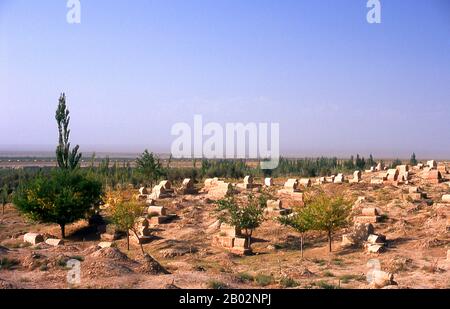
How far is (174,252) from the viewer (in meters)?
22.9

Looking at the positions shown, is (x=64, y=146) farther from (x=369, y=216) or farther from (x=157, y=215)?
(x=369, y=216)

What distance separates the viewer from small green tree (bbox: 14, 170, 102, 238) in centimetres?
2731

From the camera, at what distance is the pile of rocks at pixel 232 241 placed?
2333 centimetres

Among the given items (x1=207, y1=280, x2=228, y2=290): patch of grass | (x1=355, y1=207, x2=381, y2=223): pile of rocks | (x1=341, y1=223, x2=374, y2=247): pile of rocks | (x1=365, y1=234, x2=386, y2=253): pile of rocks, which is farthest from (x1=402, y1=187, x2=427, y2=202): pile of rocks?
(x1=207, y1=280, x2=228, y2=290): patch of grass

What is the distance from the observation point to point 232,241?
23750 millimetres

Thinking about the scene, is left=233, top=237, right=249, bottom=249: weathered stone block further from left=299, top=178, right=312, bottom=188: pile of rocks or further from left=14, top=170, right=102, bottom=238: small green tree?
left=299, top=178, right=312, bottom=188: pile of rocks

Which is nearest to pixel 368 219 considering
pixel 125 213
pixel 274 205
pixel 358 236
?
pixel 358 236

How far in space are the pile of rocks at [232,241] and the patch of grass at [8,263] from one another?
→ 10.8 meters

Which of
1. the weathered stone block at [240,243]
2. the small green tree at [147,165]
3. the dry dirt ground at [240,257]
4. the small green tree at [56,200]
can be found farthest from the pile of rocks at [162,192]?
the weathered stone block at [240,243]

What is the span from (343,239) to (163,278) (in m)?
11.9

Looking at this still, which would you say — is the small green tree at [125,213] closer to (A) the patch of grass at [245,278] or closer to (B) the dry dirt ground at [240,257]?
(B) the dry dirt ground at [240,257]

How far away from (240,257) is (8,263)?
10715 millimetres
